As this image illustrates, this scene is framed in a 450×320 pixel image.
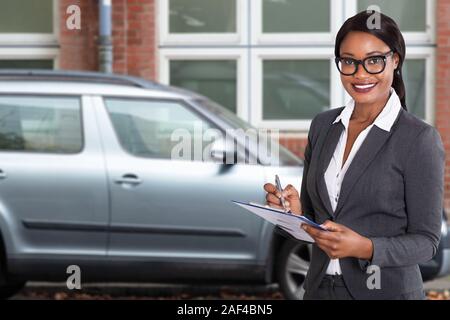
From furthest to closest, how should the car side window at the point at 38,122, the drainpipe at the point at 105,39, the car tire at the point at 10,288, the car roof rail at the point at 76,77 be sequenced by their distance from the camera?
the drainpipe at the point at 105,39
the car tire at the point at 10,288
the car roof rail at the point at 76,77
the car side window at the point at 38,122

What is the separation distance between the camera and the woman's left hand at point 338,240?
2660mm

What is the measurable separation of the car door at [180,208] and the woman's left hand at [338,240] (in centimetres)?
476

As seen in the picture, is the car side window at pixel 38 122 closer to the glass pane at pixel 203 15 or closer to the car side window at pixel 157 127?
the car side window at pixel 157 127

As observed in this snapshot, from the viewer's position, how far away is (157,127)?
7.78 metres

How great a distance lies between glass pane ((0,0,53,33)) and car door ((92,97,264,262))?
4448 millimetres

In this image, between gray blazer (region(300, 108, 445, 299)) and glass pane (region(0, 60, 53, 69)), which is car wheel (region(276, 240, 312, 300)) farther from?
glass pane (region(0, 60, 53, 69))

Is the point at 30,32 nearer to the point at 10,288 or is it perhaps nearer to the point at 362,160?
the point at 10,288

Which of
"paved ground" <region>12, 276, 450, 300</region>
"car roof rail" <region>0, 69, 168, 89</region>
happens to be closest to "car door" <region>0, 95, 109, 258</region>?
"car roof rail" <region>0, 69, 168, 89</region>

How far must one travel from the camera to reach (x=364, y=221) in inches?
111

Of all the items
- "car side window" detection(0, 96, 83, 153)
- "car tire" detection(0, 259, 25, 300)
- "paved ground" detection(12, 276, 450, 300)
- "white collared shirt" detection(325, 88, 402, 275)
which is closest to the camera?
"white collared shirt" detection(325, 88, 402, 275)

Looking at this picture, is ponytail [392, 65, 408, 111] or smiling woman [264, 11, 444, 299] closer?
smiling woman [264, 11, 444, 299]

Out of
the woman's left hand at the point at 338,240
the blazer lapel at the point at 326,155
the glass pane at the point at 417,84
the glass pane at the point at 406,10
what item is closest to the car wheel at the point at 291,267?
the glass pane at the point at 417,84

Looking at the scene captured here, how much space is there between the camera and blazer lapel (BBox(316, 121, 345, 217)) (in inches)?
115

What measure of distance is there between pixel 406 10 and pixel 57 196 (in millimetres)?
5361
